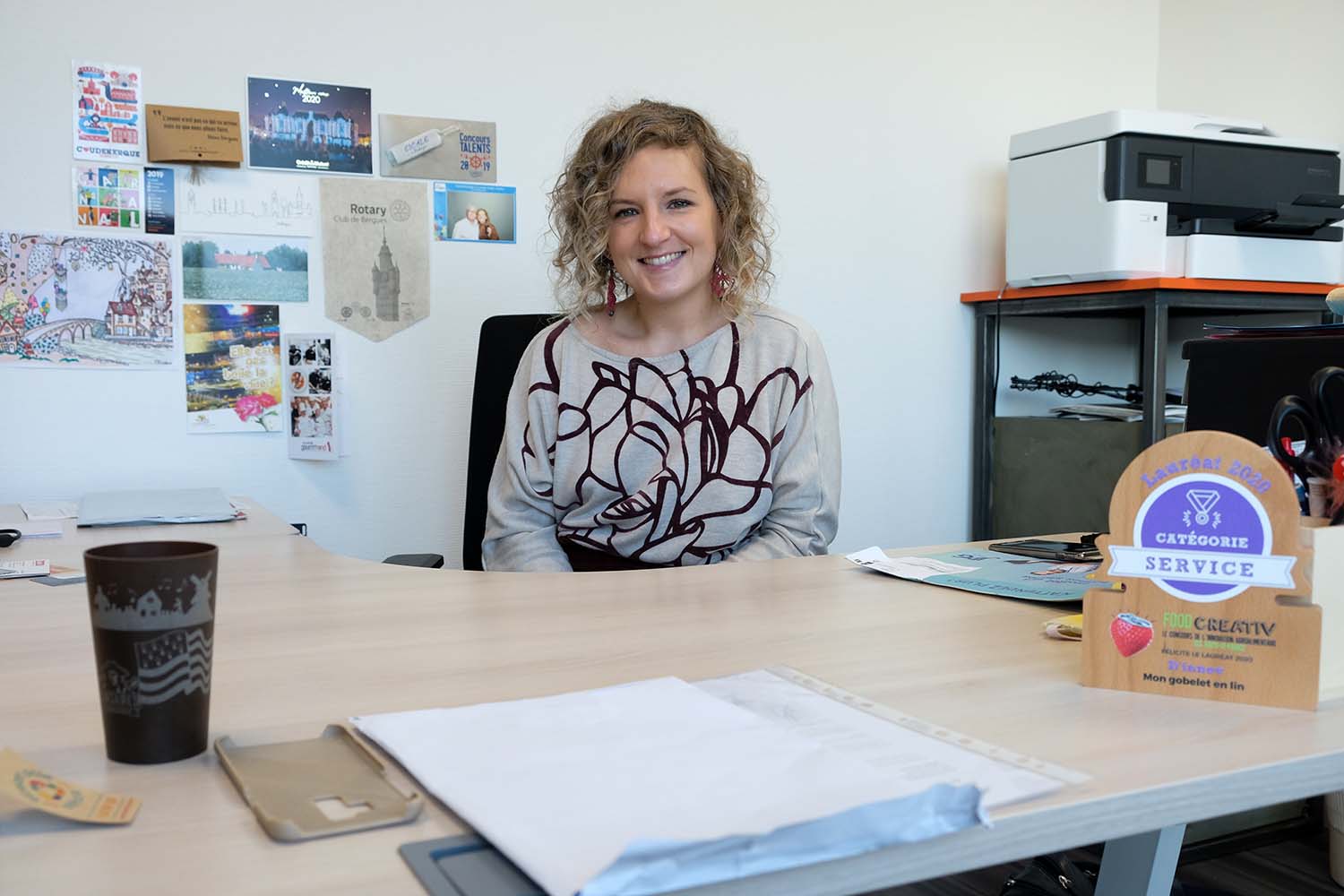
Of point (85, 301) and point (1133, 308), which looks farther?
point (1133, 308)

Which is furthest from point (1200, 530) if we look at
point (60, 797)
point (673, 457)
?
point (673, 457)

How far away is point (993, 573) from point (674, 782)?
2.24 feet

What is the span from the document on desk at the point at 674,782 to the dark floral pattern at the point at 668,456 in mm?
915

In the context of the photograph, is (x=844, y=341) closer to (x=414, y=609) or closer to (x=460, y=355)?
(x=460, y=355)

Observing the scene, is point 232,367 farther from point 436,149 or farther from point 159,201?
point 436,149

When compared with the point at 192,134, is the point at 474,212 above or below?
below

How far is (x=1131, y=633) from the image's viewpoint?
2.39 ft

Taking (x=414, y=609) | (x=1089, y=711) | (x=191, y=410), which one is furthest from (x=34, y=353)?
(x=1089, y=711)

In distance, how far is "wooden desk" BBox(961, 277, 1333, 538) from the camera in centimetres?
243

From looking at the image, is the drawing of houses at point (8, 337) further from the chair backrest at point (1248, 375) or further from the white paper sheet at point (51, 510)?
the chair backrest at point (1248, 375)

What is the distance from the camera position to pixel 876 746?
59 centimetres

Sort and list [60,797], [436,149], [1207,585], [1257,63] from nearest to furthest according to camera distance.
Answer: [60,797] → [1207,585] → [436,149] → [1257,63]

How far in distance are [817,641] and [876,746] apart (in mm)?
263

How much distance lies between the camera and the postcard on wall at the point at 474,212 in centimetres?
240
